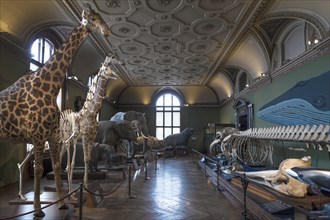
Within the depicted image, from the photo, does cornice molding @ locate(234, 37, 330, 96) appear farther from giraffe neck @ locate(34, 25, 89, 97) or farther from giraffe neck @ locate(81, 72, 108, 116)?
giraffe neck @ locate(34, 25, 89, 97)

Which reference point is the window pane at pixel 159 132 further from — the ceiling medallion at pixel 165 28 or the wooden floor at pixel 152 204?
the wooden floor at pixel 152 204

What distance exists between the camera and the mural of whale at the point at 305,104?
7074 mm

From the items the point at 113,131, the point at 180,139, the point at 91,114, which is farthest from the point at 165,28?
the point at 180,139

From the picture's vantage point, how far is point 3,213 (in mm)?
4094

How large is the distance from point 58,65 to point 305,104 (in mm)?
6984

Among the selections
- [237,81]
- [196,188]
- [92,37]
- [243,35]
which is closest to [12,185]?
[196,188]

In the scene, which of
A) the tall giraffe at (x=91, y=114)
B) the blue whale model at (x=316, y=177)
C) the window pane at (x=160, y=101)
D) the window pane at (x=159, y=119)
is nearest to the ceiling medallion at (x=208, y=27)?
the tall giraffe at (x=91, y=114)

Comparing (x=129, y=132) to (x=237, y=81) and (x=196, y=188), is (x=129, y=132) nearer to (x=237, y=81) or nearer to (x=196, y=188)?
(x=196, y=188)

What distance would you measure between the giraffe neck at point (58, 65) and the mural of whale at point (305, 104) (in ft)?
20.4

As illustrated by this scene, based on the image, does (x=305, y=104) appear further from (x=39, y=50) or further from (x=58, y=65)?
(x=39, y=50)

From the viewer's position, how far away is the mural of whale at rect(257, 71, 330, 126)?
23.2 ft

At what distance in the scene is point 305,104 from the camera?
26.2ft

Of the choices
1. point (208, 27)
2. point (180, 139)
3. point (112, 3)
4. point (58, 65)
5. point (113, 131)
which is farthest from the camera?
point (180, 139)

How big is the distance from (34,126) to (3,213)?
149cm
